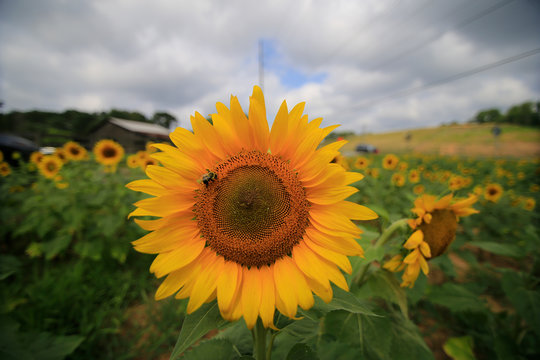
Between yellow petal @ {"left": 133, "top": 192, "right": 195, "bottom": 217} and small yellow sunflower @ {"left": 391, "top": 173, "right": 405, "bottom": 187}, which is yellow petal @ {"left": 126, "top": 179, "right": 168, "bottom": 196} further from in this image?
small yellow sunflower @ {"left": 391, "top": 173, "right": 405, "bottom": 187}

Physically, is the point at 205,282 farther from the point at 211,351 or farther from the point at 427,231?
the point at 427,231

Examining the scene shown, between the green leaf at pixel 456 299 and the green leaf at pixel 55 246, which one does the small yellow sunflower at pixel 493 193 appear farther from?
the green leaf at pixel 55 246

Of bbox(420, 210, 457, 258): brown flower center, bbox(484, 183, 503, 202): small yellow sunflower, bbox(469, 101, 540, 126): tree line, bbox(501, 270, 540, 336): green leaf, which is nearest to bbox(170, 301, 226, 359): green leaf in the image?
bbox(420, 210, 457, 258): brown flower center

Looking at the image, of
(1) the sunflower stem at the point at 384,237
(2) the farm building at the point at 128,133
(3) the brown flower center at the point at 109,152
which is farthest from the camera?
(2) the farm building at the point at 128,133

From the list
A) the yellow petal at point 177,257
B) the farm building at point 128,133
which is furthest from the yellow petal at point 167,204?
the farm building at point 128,133

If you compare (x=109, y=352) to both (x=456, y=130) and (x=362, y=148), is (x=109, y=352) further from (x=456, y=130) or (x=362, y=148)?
(x=456, y=130)

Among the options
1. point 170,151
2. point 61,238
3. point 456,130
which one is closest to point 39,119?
point 61,238
